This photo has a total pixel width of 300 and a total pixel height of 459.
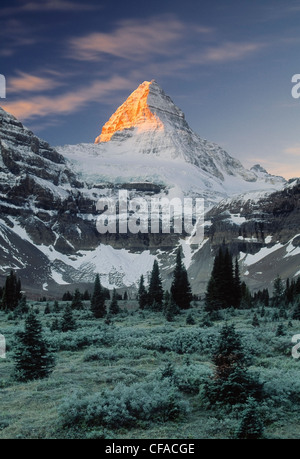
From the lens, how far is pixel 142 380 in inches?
830

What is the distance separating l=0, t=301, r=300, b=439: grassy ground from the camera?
49.1 ft

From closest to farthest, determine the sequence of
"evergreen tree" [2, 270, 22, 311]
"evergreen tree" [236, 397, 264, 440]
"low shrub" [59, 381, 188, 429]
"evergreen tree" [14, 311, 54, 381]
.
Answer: "evergreen tree" [236, 397, 264, 440] → "low shrub" [59, 381, 188, 429] → "evergreen tree" [14, 311, 54, 381] → "evergreen tree" [2, 270, 22, 311]

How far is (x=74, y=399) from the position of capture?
653 inches

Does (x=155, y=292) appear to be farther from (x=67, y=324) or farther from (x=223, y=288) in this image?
(x=67, y=324)

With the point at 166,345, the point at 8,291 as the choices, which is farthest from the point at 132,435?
the point at 8,291

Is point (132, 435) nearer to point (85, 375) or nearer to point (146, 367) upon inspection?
point (85, 375)

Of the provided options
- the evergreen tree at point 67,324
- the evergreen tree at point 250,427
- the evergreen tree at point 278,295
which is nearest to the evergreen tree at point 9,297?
the evergreen tree at point 67,324

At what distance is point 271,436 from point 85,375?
1051 centimetres

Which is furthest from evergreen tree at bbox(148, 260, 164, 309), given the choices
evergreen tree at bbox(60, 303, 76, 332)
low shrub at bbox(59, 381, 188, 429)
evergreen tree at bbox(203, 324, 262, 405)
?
low shrub at bbox(59, 381, 188, 429)

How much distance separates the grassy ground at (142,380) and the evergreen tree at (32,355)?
0.64m

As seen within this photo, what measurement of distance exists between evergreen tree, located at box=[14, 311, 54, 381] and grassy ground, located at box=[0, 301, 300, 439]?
64cm

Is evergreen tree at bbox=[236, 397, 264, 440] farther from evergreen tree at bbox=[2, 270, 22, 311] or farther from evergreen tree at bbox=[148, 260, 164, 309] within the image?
evergreen tree at bbox=[2, 270, 22, 311]

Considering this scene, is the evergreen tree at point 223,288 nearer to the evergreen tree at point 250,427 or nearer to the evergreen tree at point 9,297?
the evergreen tree at point 9,297

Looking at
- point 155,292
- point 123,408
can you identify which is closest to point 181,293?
point 155,292
